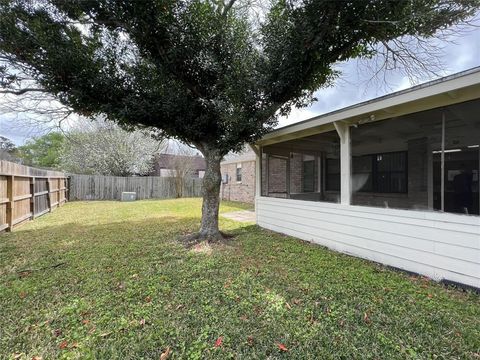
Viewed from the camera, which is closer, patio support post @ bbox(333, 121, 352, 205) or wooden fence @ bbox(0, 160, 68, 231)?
patio support post @ bbox(333, 121, 352, 205)

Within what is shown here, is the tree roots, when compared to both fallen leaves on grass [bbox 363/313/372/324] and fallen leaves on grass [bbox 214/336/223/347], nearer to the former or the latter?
fallen leaves on grass [bbox 214/336/223/347]

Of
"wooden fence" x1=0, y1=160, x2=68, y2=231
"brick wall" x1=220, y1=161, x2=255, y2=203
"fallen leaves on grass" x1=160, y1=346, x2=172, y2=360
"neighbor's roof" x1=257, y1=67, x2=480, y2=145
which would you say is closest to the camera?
"fallen leaves on grass" x1=160, y1=346, x2=172, y2=360

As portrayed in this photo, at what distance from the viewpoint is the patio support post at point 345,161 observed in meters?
4.87

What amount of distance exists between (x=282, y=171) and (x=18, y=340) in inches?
257

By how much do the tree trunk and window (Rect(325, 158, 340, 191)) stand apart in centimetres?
271

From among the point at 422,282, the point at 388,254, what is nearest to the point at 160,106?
the point at 388,254

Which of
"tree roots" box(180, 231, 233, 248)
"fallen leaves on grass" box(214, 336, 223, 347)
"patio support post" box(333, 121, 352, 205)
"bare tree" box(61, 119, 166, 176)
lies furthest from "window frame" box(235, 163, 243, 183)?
"fallen leaves on grass" box(214, 336, 223, 347)

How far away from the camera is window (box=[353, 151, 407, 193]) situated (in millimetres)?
5098

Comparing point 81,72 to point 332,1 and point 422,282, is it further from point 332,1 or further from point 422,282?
point 422,282

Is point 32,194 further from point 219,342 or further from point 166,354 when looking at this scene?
point 219,342

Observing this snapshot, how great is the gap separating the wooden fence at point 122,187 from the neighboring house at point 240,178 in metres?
3.10

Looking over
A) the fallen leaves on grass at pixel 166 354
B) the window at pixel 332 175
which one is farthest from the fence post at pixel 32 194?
the window at pixel 332 175

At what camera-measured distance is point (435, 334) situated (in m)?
2.34

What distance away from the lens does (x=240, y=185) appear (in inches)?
606
